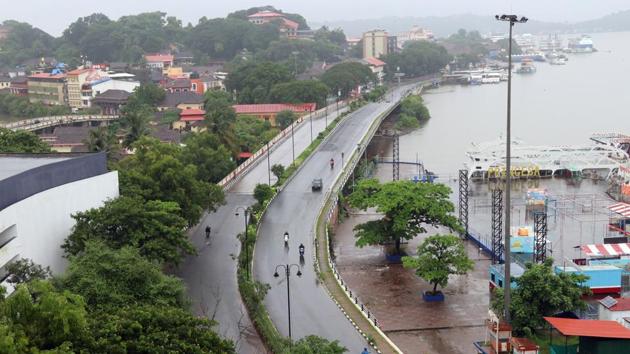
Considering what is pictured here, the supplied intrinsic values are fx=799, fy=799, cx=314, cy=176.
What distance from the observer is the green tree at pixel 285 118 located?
187ft

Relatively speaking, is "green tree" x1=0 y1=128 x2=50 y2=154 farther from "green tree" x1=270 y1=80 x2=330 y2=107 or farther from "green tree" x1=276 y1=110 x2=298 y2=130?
"green tree" x1=270 y1=80 x2=330 y2=107

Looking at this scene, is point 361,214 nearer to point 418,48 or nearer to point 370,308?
point 370,308

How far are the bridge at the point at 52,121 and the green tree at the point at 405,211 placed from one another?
35146 millimetres

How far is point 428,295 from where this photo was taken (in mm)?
23109

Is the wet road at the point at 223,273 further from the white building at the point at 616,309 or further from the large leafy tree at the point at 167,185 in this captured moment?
the white building at the point at 616,309

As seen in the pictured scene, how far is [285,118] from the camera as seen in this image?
188ft

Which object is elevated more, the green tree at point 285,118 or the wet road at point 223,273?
the green tree at point 285,118

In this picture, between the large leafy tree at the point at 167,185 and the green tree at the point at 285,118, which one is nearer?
the large leafy tree at the point at 167,185

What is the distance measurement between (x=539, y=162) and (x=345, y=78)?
33.2 m

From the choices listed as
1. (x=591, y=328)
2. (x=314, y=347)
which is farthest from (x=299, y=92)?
(x=314, y=347)

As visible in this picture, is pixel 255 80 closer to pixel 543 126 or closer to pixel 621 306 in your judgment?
pixel 543 126

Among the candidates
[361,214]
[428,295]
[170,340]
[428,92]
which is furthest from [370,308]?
[428,92]

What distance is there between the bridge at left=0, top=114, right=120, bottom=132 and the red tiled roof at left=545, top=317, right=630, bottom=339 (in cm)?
4502

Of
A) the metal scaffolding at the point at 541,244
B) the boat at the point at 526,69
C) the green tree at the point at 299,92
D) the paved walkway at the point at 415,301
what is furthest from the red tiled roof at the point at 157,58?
the metal scaffolding at the point at 541,244
